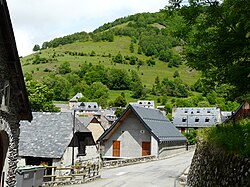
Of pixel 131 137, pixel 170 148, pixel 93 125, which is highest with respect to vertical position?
pixel 93 125

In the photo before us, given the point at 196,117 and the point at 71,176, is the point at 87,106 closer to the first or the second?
the point at 196,117

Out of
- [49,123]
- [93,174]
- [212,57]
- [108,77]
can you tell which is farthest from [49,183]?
[108,77]

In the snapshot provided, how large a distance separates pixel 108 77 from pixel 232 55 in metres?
187

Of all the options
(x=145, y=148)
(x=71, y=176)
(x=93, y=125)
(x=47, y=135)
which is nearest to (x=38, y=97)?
(x=93, y=125)

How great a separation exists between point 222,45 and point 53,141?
21.9m

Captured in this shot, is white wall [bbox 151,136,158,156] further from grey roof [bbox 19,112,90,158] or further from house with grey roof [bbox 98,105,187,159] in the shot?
grey roof [bbox 19,112,90,158]

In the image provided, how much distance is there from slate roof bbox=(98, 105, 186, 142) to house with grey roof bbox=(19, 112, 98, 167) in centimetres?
1180

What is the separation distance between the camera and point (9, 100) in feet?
43.6

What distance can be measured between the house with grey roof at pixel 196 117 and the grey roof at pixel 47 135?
64.5 meters

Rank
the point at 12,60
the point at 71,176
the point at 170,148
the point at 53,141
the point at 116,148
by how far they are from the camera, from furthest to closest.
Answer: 1. the point at 170,148
2. the point at 116,148
3. the point at 53,141
4. the point at 71,176
5. the point at 12,60

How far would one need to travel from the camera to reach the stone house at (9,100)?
40.7 feet

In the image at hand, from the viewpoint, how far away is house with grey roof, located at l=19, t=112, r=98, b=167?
28734mm

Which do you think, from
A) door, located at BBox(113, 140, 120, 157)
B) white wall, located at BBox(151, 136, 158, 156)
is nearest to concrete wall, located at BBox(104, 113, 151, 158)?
door, located at BBox(113, 140, 120, 157)

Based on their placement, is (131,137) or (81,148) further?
(131,137)
